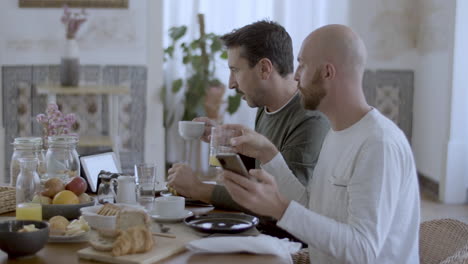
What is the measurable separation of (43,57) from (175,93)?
47.1 inches

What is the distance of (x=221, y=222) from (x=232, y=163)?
35cm

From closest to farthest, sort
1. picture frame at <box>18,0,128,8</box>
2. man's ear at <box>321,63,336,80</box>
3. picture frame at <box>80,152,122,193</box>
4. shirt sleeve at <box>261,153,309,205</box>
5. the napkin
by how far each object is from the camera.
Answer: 1. the napkin
2. man's ear at <box>321,63,336,80</box>
3. shirt sleeve at <box>261,153,309,205</box>
4. picture frame at <box>80,152,122,193</box>
5. picture frame at <box>18,0,128,8</box>

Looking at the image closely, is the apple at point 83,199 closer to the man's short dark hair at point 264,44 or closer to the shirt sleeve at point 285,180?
the shirt sleeve at point 285,180

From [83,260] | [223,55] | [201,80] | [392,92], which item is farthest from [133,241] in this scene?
[392,92]

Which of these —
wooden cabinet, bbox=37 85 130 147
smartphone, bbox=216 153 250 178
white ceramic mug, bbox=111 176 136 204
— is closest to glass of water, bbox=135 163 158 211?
white ceramic mug, bbox=111 176 136 204

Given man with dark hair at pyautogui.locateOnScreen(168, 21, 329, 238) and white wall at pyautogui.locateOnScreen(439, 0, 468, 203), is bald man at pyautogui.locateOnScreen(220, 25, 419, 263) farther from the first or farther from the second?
white wall at pyautogui.locateOnScreen(439, 0, 468, 203)

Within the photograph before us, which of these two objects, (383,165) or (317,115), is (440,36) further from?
(383,165)

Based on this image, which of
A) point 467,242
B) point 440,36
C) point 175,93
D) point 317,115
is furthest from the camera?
point 175,93

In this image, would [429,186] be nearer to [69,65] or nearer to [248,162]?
[69,65]

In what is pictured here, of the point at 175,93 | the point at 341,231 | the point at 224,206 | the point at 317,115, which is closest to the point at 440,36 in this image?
the point at 175,93

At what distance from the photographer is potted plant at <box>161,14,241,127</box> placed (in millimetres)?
5594

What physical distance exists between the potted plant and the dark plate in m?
3.74

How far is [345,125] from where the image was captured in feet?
6.09

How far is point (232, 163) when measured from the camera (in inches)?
61.7
